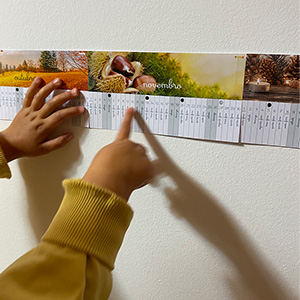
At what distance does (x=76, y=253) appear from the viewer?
449 mm

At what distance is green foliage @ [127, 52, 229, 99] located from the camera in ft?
1.92

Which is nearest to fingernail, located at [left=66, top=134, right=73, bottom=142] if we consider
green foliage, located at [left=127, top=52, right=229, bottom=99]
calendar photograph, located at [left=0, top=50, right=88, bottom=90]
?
calendar photograph, located at [left=0, top=50, right=88, bottom=90]

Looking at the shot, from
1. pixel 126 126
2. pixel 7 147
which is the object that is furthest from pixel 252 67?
pixel 7 147

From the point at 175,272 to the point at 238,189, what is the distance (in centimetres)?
24

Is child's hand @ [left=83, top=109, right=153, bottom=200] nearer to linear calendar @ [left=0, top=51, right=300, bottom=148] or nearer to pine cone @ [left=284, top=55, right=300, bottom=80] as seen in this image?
linear calendar @ [left=0, top=51, right=300, bottom=148]

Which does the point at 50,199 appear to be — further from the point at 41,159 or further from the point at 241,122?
the point at 241,122

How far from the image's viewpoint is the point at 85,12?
2.07ft

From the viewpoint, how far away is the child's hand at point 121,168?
51 cm

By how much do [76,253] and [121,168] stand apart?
15 centimetres

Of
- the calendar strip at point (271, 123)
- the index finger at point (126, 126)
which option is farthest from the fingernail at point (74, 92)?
the calendar strip at point (271, 123)

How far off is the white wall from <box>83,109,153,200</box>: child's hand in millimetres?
76

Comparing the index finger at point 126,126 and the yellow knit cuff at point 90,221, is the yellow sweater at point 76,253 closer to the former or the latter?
the yellow knit cuff at point 90,221

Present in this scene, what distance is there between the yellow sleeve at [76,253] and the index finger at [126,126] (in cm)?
16

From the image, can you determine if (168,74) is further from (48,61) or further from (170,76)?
(48,61)
